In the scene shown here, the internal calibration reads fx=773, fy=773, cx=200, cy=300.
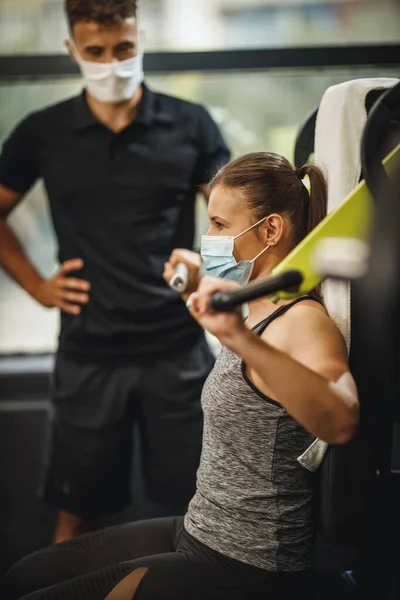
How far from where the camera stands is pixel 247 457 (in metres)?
Result: 1.33

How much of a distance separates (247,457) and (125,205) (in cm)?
90

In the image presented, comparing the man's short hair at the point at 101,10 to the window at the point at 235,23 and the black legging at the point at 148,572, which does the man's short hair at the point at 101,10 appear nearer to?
the window at the point at 235,23

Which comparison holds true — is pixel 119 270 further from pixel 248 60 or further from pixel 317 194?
pixel 248 60

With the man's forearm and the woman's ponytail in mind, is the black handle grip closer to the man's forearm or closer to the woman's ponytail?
the woman's ponytail

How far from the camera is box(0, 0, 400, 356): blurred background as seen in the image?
2.51 meters

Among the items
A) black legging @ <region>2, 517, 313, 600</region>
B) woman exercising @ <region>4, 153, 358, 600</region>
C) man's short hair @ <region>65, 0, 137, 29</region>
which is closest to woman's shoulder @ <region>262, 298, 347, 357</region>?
woman exercising @ <region>4, 153, 358, 600</region>

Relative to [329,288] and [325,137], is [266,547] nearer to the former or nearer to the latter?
[329,288]

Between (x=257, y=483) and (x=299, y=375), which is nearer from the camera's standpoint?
(x=299, y=375)

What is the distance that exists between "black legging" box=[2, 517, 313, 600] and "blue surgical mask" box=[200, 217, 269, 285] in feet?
1.56

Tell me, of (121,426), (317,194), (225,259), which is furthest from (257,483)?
(121,426)

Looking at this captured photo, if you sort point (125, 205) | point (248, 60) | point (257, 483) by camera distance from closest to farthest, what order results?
point (257, 483)
point (125, 205)
point (248, 60)

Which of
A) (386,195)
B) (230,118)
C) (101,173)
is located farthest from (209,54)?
(386,195)

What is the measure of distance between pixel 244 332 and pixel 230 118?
167 centimetres

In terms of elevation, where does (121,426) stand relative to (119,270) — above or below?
below
